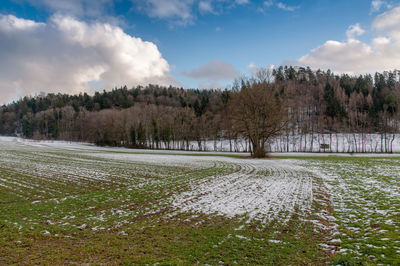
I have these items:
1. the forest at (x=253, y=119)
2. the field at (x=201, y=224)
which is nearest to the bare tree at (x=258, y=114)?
the forest at (x=253, y=119)

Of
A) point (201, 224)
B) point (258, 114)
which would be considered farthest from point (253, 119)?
point (201, 224)

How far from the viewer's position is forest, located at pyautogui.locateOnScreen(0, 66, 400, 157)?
4112 centimetres

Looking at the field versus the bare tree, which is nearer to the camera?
the field

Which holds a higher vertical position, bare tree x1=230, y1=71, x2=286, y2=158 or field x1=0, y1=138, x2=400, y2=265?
bare tree x1=230, y1=71, x2=286, y2=158

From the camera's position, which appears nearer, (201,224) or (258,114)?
(201,224)

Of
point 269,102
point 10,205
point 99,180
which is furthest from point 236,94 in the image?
point 10,205

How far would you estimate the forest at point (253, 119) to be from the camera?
41.1m

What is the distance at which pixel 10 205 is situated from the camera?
10617 mm

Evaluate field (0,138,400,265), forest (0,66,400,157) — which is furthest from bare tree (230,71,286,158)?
field (0,138,400,265)

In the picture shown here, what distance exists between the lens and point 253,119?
40469mm

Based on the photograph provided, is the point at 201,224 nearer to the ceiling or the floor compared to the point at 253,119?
nearer to the floor

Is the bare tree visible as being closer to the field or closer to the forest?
the forest

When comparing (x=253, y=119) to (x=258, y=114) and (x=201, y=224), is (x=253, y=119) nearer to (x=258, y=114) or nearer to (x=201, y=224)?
(x=258, y=114)

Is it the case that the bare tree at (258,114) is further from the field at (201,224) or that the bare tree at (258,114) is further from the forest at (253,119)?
the field at (201,224)
